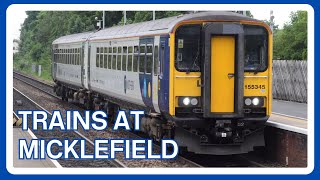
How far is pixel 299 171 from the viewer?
34.7 feet

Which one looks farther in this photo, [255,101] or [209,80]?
[255,101]

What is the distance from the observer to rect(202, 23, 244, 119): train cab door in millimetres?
12766

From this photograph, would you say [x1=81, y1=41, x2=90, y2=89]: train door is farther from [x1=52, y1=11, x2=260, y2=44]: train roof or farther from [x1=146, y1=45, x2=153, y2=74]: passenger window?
[x1=146, y1=45, x2=153, y2=74]: passenger window

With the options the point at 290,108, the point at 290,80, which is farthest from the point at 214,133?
the point at 290,80

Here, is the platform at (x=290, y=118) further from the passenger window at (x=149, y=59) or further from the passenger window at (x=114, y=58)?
the passenger window at (x=114, y=58)

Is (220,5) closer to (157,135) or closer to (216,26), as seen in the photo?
(216,26)

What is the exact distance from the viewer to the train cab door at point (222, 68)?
12.8m

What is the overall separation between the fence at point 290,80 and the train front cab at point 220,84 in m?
10.8

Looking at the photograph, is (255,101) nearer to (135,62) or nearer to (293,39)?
(135,62)

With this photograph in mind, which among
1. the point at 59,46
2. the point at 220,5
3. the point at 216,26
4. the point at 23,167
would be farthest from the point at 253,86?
the point at 59,46

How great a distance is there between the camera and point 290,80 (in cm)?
2508

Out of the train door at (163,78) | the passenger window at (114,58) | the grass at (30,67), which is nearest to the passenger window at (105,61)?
the passenger window at (114,58)

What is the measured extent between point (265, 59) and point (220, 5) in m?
3.99

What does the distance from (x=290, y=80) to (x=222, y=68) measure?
1272cm
